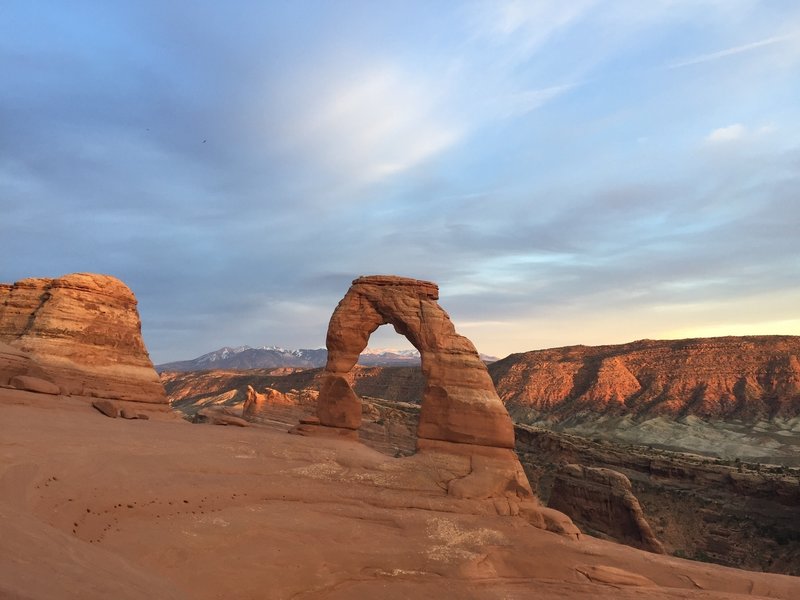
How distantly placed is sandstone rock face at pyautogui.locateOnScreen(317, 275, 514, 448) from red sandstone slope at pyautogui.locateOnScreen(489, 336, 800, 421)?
2468 inches

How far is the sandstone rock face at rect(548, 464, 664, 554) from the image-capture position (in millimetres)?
22734

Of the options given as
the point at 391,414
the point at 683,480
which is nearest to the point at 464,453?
the point at 683,480

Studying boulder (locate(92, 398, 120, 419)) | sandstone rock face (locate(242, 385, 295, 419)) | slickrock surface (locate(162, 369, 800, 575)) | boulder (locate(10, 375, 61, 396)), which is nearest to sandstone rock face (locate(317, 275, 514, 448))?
boulder (locate(92, 398, 120, 419))

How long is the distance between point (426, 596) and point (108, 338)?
69.2 ft

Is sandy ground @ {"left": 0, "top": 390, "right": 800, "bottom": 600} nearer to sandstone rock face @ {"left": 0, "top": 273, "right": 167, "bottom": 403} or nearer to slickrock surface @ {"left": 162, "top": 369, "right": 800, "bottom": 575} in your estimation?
sandstone rock face @ {"left": 0, "top": 273, "right": 167, "bottom": 403}

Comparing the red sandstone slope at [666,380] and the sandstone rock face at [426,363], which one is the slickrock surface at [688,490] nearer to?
the sandstone rock face at [426,363]

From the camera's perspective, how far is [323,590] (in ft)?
31.8

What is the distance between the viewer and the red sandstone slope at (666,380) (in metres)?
67.6

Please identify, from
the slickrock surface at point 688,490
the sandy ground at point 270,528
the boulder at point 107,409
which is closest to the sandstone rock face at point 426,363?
the sandy ground at point 270,528

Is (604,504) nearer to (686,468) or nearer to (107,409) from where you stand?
(686,468)

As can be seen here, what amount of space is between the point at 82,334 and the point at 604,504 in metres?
25.9

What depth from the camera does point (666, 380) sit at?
7706 cm

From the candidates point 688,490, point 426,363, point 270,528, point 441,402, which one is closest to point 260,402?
point 426,363

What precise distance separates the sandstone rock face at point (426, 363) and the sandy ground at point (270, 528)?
6.17ft
